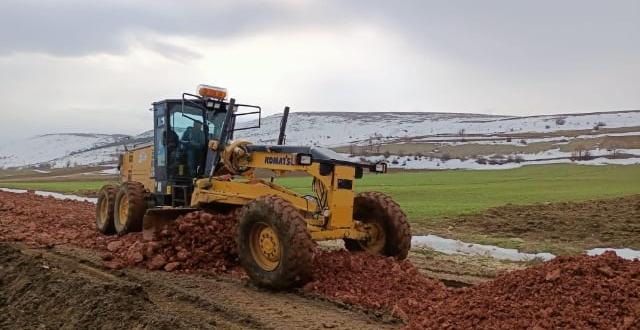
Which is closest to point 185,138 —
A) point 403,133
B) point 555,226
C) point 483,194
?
point 555,226

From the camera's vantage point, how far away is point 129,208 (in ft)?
36.8

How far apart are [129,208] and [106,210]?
146 centimetres

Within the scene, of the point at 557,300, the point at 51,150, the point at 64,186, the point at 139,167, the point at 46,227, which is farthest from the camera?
the point at 51,150

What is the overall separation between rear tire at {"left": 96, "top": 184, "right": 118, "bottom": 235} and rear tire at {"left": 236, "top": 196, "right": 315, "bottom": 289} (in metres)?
5.27

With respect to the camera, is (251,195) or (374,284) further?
(251,195)

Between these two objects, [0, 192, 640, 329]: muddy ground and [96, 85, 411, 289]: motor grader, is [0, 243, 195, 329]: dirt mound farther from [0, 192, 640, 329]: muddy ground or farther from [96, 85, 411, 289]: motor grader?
[96, 85, 411, 289]: motor grader

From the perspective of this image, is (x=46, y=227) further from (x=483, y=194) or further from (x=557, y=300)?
(x=483, y=194)

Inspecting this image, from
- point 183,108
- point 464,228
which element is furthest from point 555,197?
point 183,108

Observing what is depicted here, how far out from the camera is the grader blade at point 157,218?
9.46 m

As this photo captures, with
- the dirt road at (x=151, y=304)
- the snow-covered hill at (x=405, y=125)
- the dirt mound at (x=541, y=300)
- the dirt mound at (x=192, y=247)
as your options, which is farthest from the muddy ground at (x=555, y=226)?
the snow-covered hill at (x=405, y=125)

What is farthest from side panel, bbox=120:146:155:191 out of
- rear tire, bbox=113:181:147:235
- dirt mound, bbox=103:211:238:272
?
dirt mound, bbox=103:211:238:272

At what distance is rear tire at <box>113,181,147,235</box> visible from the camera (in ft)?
36.8

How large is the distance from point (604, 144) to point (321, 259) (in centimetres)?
7911

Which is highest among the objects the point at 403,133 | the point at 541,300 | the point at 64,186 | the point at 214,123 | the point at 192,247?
the point at 403,133
